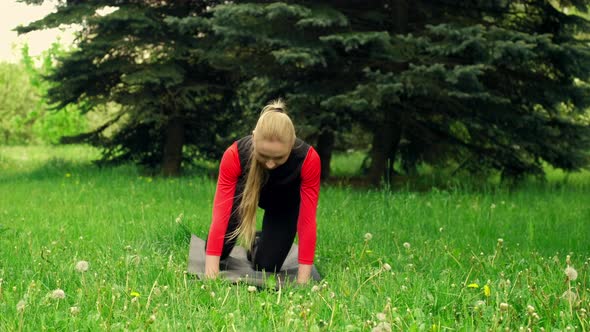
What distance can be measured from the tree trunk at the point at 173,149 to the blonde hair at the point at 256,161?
6789 mm

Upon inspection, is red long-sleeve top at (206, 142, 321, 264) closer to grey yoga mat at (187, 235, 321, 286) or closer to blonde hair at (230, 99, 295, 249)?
blonde hair at (230, 99, 295, 249)

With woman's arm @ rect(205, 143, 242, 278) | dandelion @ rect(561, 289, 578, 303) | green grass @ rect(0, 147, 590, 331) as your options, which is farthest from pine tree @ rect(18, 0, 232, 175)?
dandelion @ rect(561, 289, 578, 303)

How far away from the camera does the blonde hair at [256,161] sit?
3709mm

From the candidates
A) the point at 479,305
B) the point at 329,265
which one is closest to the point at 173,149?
the point at 329,265

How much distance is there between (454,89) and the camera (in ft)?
25.9

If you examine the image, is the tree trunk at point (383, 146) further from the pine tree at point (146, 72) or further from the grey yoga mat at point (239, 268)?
the grey yoga mat at point (239, 268)

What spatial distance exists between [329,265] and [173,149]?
6.88 meters

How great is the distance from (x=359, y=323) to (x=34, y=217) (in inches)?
176

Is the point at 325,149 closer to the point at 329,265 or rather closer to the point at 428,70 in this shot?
the point at 428,70

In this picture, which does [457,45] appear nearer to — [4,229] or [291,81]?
[291,81]

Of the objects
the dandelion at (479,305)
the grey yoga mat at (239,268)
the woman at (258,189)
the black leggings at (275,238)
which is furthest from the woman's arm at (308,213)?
the dandelion at (479,305)

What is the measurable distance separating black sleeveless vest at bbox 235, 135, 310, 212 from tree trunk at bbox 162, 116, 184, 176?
6784 millimetres

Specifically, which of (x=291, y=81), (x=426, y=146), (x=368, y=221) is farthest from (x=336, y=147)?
(x=368, y=221)

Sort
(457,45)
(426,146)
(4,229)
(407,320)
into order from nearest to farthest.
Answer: (407,320), (4,229), (457,45), (426,146)
